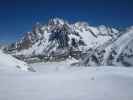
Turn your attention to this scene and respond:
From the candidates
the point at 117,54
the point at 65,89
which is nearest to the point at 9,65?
the point at 65,89

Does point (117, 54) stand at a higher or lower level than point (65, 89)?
higher

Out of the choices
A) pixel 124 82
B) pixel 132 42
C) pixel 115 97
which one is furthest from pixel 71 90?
pixel 132 42

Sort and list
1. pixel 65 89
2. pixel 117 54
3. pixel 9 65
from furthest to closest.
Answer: pixel 117 54 → pixel 9 65 → pixel 65 89

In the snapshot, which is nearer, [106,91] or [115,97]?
[115,97]

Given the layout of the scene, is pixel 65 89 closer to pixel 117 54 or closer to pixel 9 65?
pixel 9 65

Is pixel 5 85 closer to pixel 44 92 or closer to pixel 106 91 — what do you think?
pixel 44 92

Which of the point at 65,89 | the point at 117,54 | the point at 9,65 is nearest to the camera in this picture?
the point at 65,89

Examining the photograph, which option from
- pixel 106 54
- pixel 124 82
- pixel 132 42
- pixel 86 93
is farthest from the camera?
pixel 106 54

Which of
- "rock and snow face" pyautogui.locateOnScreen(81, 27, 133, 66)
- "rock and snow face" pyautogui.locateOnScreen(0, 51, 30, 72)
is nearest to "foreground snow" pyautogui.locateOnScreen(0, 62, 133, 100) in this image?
"rock and snow face" pyautogui.locateOnScreen(0, 51, 30, 72)

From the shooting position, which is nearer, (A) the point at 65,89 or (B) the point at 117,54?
(A) the point at 65,89

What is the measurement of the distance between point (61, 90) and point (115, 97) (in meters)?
3.10

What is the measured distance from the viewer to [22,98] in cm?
1112

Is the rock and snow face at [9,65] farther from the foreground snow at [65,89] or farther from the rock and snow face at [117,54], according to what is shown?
the rock and snow face at [117,54]

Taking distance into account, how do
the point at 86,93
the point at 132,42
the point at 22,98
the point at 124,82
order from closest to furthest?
the point at 22,98, the point at 86,93, the point at 124,82, the point at 132,42
